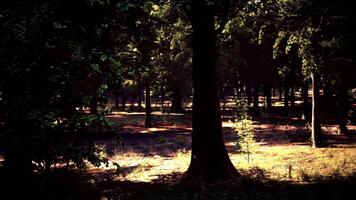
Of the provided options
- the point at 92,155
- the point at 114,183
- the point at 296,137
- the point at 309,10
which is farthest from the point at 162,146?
the point at 92,155

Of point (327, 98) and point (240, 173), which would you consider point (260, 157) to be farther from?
point (327, 98)

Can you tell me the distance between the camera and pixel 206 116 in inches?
631

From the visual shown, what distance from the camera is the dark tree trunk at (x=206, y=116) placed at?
15773 mm

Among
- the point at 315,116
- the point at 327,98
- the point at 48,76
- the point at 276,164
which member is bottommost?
the point at 276,164

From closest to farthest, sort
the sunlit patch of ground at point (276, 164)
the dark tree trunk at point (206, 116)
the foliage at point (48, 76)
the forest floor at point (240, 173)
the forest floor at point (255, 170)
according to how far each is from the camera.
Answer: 1. the foliage at point (48, 76)
2. the forest floor at point (240, 173)
3. the forest floor at point (255, 170)
4. the dark tree trunk at point (206, 116)
5. the sunlit patch of ground at point (276, 164)

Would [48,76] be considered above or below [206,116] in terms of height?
above

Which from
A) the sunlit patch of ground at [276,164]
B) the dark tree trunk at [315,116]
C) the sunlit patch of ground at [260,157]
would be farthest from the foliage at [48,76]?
the dark tree trunk at [315,116]

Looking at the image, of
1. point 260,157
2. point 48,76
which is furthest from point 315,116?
point 48,76

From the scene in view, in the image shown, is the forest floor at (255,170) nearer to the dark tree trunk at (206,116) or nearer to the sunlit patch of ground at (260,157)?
the sunlit patch of ground at (260,157)

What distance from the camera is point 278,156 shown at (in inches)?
842

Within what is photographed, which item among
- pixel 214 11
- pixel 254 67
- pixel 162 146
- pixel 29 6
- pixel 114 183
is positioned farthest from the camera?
pixel 254 67

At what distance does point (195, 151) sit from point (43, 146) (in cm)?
906

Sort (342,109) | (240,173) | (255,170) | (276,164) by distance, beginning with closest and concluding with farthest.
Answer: (240,173), (255,170), (276,164), (342,109)

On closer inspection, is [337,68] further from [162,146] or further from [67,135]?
[67,135]
